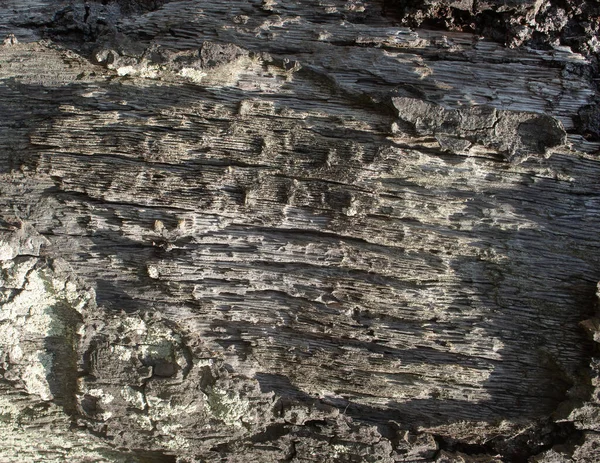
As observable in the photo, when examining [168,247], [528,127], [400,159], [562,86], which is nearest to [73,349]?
[168,247]

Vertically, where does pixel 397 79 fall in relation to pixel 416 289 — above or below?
above

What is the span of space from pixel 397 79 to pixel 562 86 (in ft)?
3.29

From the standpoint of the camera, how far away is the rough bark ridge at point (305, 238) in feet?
9.69

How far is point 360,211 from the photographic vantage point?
3002 mm

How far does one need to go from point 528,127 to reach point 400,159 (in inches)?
29.7

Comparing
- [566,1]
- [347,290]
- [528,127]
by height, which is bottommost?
[347,290]

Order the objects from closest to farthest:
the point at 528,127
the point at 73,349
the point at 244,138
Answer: the point at 528,127 → the point at 244,138 → the point at 73,349

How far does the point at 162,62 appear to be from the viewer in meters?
3.27

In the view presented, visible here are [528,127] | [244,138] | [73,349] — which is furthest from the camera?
[73,349]

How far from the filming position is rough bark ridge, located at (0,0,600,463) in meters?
2.95

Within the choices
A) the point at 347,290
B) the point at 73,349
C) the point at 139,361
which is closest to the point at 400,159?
the point at 347,290

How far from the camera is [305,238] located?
308 cm

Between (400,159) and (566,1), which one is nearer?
(400,159)

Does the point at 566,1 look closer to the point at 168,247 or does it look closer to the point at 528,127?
the point at 528,127
